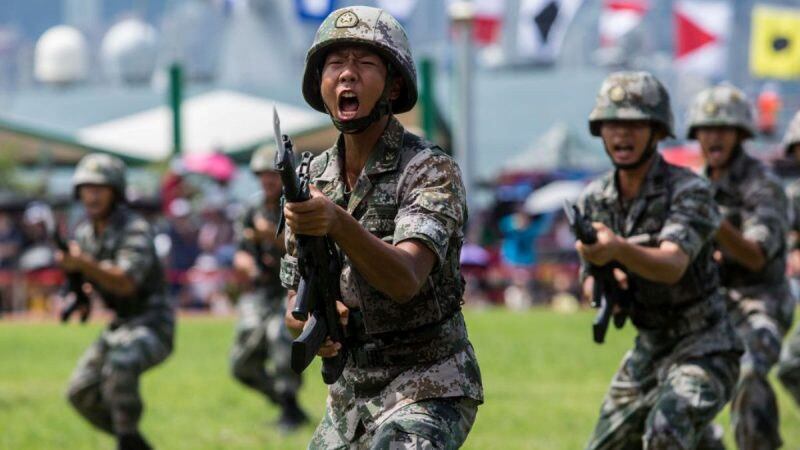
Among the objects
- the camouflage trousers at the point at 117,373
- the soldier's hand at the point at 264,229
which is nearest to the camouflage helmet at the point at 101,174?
the camouflage trousers at the point at 117,373

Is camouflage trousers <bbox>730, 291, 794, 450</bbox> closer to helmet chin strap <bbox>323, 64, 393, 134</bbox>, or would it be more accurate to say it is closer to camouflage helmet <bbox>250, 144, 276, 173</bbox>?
helmet chin strap <bbox>323, 64, 393, 134</bbox>

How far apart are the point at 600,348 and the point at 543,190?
8742 millimetres

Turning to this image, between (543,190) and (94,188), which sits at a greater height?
(94,188)

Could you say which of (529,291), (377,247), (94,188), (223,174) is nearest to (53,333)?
(223,174)

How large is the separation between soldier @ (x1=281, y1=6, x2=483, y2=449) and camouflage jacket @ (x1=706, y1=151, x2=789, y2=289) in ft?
13.9

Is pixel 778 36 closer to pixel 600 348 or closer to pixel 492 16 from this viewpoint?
pixel 492 16

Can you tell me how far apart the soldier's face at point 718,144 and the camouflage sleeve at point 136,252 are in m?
3.83

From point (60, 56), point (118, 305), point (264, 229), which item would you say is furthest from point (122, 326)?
point (60, 56)

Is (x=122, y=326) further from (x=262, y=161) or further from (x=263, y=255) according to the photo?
(x=262, y=161)

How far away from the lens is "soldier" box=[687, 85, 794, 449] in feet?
33.4

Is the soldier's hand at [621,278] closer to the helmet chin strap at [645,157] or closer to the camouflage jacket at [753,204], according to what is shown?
the helmet chin strap at [645,157]

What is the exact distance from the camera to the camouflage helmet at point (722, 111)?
34.5 feet

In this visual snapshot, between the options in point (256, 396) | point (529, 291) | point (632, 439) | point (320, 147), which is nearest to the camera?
point (632, 439)

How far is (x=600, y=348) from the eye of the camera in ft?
70.5
